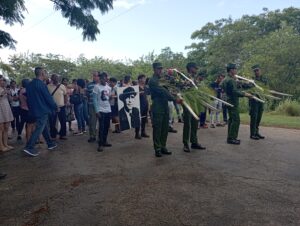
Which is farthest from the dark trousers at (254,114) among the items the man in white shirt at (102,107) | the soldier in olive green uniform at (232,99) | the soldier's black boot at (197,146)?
the man in white shirt at (102,107)

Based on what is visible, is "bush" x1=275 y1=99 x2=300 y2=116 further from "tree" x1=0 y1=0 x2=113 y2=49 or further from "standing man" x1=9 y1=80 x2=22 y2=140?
"standing man" x1=9 y1=80 x2=22 y2=140

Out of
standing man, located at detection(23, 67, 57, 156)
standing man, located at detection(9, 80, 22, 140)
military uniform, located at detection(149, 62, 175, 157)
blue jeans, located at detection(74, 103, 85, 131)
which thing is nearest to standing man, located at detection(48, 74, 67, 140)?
blue jeans, located at detection(74, 103, 85, 131)

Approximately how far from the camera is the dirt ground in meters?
4.11

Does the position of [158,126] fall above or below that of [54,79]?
below

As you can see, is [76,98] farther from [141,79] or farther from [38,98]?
[38,98]

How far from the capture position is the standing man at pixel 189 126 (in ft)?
25.5

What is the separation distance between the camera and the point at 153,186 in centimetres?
522

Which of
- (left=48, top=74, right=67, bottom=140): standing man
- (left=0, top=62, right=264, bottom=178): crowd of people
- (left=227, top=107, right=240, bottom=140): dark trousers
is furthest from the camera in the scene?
(left=48, top=74, right=67, bottom=140): standing man

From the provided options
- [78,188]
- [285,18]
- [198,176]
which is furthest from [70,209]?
[285,18]

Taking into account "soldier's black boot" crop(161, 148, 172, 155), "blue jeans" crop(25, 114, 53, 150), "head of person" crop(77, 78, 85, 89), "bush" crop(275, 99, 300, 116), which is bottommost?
"soldier's black boot" crop(161, 148, 172, 155)

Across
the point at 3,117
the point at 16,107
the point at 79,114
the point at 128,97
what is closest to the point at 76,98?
the point at 79,114

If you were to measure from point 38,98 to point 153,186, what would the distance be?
13.5 feet

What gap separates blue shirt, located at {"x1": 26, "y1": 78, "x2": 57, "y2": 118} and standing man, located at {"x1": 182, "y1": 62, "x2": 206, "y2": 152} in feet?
10.4

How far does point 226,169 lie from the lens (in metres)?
6.16
